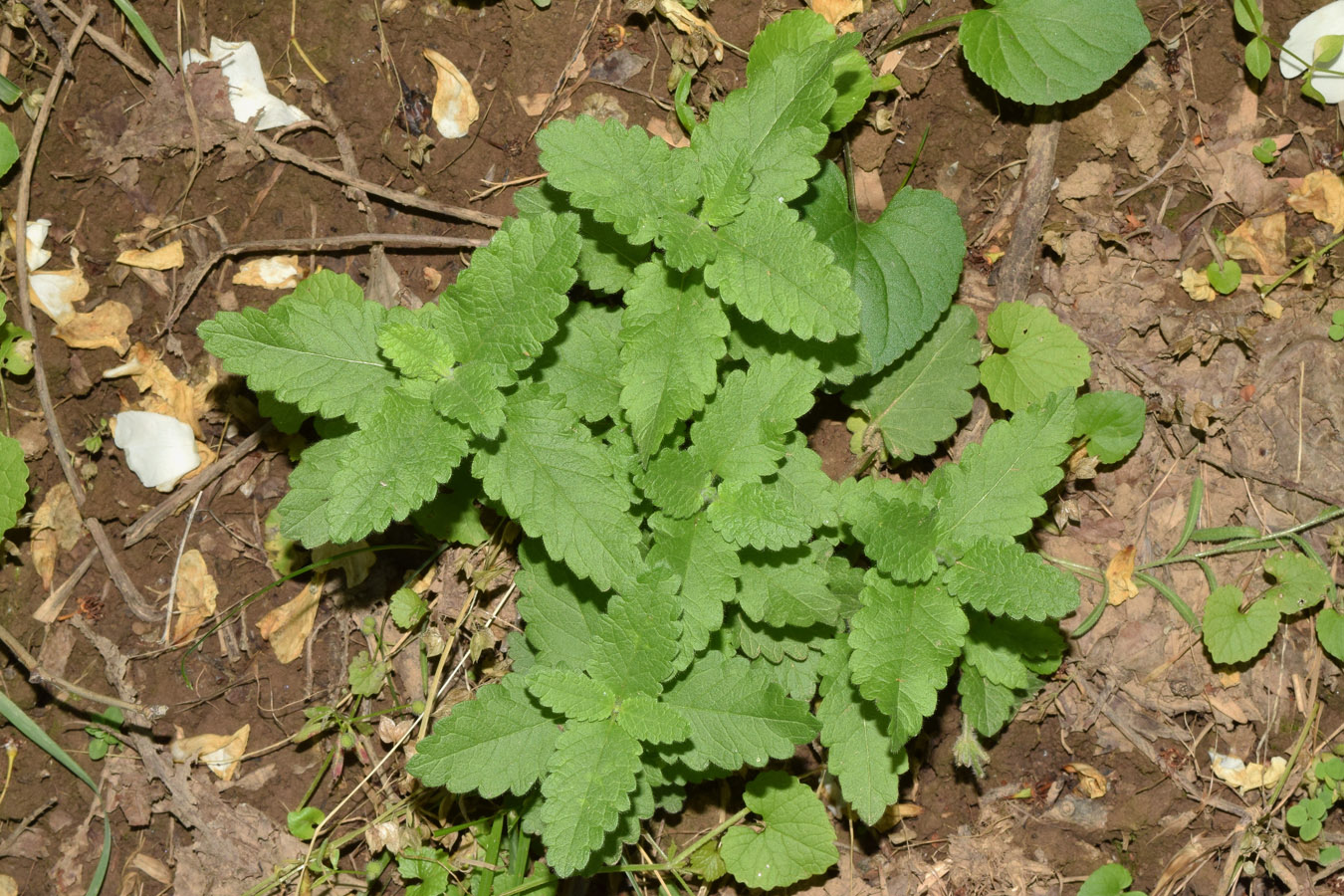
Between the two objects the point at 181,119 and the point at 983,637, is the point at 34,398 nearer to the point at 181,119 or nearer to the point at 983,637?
the point at 181,119

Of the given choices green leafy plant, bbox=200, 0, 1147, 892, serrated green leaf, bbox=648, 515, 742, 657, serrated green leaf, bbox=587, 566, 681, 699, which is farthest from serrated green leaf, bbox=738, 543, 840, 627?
serrated green leaf, bbox=587, 566, 681, 699

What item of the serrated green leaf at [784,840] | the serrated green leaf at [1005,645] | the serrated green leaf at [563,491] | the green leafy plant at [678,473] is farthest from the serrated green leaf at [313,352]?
the serrated green leaf at [1005,645]

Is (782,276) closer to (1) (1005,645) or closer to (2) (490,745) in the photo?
(1) (1005,645)

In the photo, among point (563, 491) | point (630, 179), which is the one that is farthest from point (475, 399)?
point (630, 179)

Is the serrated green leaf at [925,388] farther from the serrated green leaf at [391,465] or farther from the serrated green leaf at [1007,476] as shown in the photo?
the serrated green leaf at [391,465]

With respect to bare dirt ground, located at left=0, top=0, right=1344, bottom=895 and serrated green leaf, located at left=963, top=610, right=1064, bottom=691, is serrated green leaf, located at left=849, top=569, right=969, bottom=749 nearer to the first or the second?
serrated green leaf, located at left=963, top=610, right=1064, bottom=691
